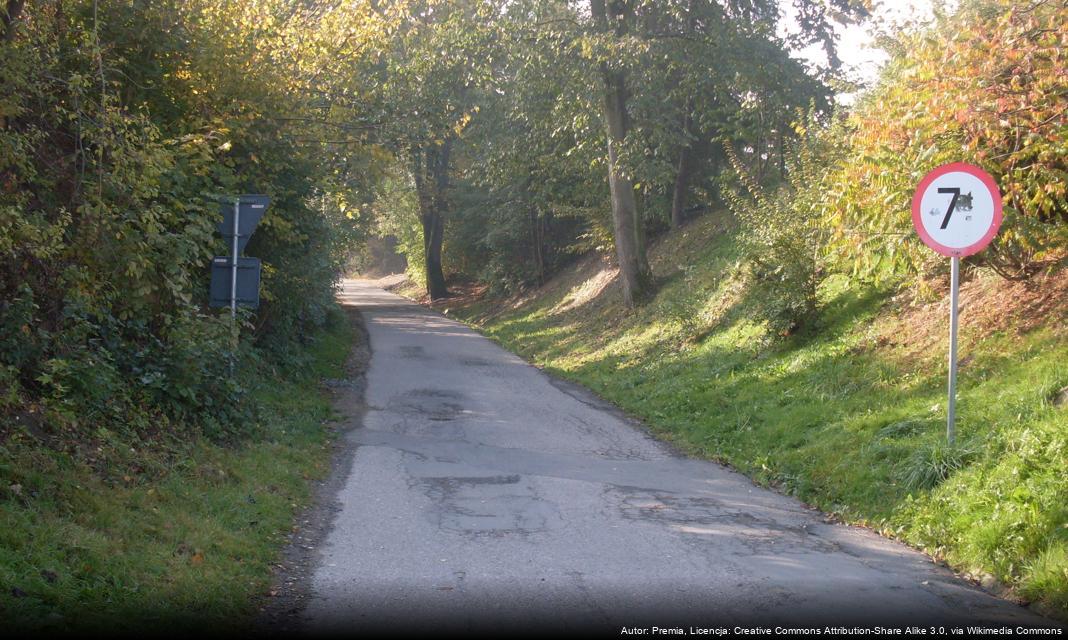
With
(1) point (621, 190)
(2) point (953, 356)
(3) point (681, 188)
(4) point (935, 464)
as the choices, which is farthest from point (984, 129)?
(3) point (681, 188)

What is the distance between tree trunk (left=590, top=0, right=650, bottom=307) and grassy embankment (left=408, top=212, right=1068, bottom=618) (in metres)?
4.65

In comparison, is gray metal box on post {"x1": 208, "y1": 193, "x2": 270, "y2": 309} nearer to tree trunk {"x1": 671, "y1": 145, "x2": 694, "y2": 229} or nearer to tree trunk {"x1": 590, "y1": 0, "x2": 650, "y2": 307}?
tree trunk {"x1": 590, "y1": 0, "x2": 650, "y2": 307}

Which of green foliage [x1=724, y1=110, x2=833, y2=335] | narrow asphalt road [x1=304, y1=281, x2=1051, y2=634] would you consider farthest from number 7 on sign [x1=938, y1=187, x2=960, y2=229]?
Result: green foliage [x1=724, y1=110, x2=833, y2=335]

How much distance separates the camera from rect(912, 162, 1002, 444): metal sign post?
8.26 meters

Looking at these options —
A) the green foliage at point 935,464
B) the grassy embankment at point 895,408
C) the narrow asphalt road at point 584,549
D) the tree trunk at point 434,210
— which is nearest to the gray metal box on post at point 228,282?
the narrow asphalt road at point 584,549

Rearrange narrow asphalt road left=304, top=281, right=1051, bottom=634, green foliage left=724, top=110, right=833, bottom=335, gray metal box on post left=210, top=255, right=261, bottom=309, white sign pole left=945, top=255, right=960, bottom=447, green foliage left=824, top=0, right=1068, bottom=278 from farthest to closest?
1. green foliage left=724, top=110, right=833, bottom=335
2. gray metal box on post left=210, top=255, right=261, bottom=309
3. green foliage left=824, top=0, right=1068, bottom=278
4. white sign pole left=945, top=255, right=960, bottom=447
5. narrow asphalt road left=304, top=281, right=1051, bottom=634

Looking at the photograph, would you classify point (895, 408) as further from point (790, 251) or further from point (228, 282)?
point (228, 282)

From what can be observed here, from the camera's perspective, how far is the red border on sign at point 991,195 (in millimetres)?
8234

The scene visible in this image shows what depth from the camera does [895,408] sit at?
1048 centimetres

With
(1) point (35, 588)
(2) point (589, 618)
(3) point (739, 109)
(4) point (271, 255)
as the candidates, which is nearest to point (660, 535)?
(2) point (589, 618)

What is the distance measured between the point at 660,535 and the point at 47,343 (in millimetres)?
5509

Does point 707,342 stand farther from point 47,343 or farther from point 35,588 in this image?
point 35,588

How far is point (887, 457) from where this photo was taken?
9234mm

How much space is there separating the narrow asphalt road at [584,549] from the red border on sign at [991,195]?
2.68m
